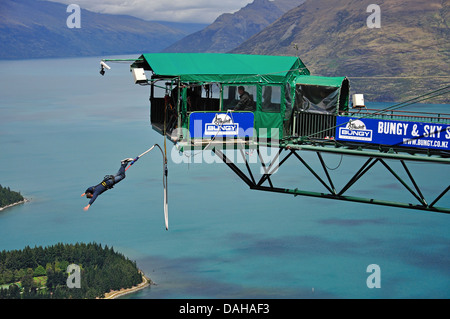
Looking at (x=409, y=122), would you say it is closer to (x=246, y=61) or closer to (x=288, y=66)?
(x=288, y=66)

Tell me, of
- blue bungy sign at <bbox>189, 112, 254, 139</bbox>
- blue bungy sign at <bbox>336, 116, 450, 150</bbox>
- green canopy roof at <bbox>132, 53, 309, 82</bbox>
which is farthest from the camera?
green canopy roof at <bbox>132, 53, 309, 82</bbox>

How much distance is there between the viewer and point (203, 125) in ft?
116

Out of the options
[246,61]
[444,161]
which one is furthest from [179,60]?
[444,161]

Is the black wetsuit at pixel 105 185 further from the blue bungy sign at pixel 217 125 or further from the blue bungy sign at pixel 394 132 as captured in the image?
the blue bungy sign at pixel 394 132

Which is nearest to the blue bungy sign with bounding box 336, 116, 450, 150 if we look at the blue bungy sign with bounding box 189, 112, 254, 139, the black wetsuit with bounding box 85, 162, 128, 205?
the blue bungy sign with bounding box 189, 112, 254, 139

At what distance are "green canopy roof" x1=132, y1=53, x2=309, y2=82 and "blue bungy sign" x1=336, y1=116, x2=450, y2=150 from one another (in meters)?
4.77

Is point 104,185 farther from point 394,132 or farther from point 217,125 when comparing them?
point 394,132

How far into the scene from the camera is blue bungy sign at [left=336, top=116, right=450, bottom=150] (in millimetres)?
33312

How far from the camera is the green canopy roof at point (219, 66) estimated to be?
36.4 metres

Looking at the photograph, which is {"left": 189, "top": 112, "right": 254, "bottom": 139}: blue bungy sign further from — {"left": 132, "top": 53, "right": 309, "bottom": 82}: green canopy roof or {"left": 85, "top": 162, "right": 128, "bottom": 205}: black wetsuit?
{"left": 85, "top": 162, "right": 128, "bottom": 205}: black wetsuit

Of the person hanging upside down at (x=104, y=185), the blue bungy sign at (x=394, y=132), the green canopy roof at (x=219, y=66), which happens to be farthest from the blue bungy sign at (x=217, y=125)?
the blue bungy sign at (x=394, y=132)

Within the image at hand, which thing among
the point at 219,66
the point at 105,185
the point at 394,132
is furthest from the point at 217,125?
the point at 394,132

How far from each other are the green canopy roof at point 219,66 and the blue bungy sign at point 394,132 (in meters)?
4.77
